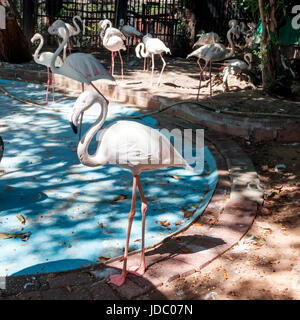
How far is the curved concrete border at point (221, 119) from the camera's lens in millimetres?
6484

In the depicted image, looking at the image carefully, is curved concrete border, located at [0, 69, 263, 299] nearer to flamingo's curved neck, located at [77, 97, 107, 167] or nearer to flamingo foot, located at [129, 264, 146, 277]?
flamingo foot, located at [129, 264, 146, 277]

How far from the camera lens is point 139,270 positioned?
3.24 meters

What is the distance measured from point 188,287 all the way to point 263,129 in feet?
13.4

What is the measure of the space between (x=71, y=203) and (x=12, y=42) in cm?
912

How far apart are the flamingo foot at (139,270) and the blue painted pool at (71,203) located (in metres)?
0.40

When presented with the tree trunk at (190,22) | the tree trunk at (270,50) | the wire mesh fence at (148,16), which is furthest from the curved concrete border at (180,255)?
the wire mesh fence at (148,16)

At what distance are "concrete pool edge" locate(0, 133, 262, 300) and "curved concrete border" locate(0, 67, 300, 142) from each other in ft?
5.95

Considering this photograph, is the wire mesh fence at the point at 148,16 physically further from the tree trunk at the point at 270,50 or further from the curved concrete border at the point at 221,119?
the tree trunk at the point at 270,50

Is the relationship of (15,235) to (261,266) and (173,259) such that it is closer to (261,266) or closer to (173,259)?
(173,259)

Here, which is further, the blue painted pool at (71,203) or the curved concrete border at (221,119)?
the curved concrete border at (221,119)

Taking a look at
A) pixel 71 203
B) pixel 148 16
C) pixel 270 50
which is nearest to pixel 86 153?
pixel 71 203

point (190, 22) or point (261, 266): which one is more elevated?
point (190, 22)

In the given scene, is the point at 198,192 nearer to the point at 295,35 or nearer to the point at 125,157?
the point at 125,157
